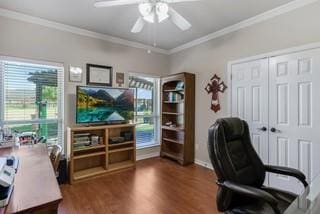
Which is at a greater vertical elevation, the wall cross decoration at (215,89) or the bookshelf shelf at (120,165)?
the wall cross decoration at (215,89)

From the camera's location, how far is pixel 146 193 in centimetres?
266

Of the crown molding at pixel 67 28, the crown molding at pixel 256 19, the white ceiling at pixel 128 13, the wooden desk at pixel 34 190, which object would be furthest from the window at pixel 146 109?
the wooden desk at pixel 34 190

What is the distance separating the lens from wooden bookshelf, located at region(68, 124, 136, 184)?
10.1 feet

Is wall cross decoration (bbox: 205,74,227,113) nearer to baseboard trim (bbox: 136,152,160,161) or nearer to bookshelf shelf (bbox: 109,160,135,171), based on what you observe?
baseboard trim (bbox: 136,152,160,161)

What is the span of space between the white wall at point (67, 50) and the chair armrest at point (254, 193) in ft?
9.61

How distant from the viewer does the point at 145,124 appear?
4523 mm

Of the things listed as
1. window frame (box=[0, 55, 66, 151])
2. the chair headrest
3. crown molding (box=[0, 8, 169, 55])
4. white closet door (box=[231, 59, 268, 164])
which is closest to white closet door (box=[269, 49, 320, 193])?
white closet door (box=[231, 59, 268, 164])

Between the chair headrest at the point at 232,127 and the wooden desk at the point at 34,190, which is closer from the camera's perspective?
the wooden desk at the point at 34,190

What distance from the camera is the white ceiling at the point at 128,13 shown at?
8.39 feet

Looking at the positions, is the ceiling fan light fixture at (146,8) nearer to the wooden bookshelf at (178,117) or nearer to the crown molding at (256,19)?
the crown molding at (256,19)

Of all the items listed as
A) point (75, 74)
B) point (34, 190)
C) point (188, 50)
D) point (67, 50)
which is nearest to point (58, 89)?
point (75, 74)

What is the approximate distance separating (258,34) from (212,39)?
3.02 ft

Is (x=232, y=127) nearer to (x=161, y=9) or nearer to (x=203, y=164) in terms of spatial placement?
(x=161, y=9)

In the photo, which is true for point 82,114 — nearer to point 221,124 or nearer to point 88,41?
point 88,41
